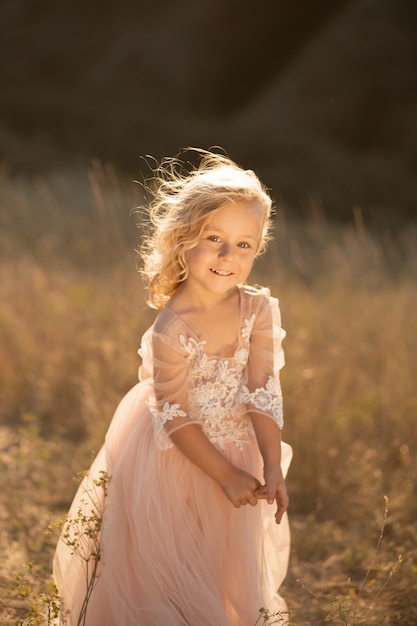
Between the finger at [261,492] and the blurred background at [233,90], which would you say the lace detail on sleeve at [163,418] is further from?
the blurred background at [233,90]

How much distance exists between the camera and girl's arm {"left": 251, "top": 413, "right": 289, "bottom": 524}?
201cm

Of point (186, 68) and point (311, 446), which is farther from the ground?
point (186, 68)

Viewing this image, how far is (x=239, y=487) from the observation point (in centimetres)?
197

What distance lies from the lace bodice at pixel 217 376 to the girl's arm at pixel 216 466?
0.04 meters

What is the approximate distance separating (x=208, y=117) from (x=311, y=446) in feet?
45.0

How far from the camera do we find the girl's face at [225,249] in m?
2.02

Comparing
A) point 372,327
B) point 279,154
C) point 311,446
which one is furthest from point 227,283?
point 279,154

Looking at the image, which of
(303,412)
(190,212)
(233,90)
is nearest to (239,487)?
(190,212)

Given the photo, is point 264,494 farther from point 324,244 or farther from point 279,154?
point 279,154

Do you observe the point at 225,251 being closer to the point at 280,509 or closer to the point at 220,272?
the point at 220,272

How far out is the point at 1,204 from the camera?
8594 millimetres

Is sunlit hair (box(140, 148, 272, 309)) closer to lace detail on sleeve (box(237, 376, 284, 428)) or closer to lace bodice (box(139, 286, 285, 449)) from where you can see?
lace bodice (box(139, 286, 285, 449))

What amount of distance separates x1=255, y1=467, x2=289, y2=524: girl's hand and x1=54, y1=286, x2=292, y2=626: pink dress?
0.16 metres

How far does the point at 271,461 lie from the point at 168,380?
362 millimetres
